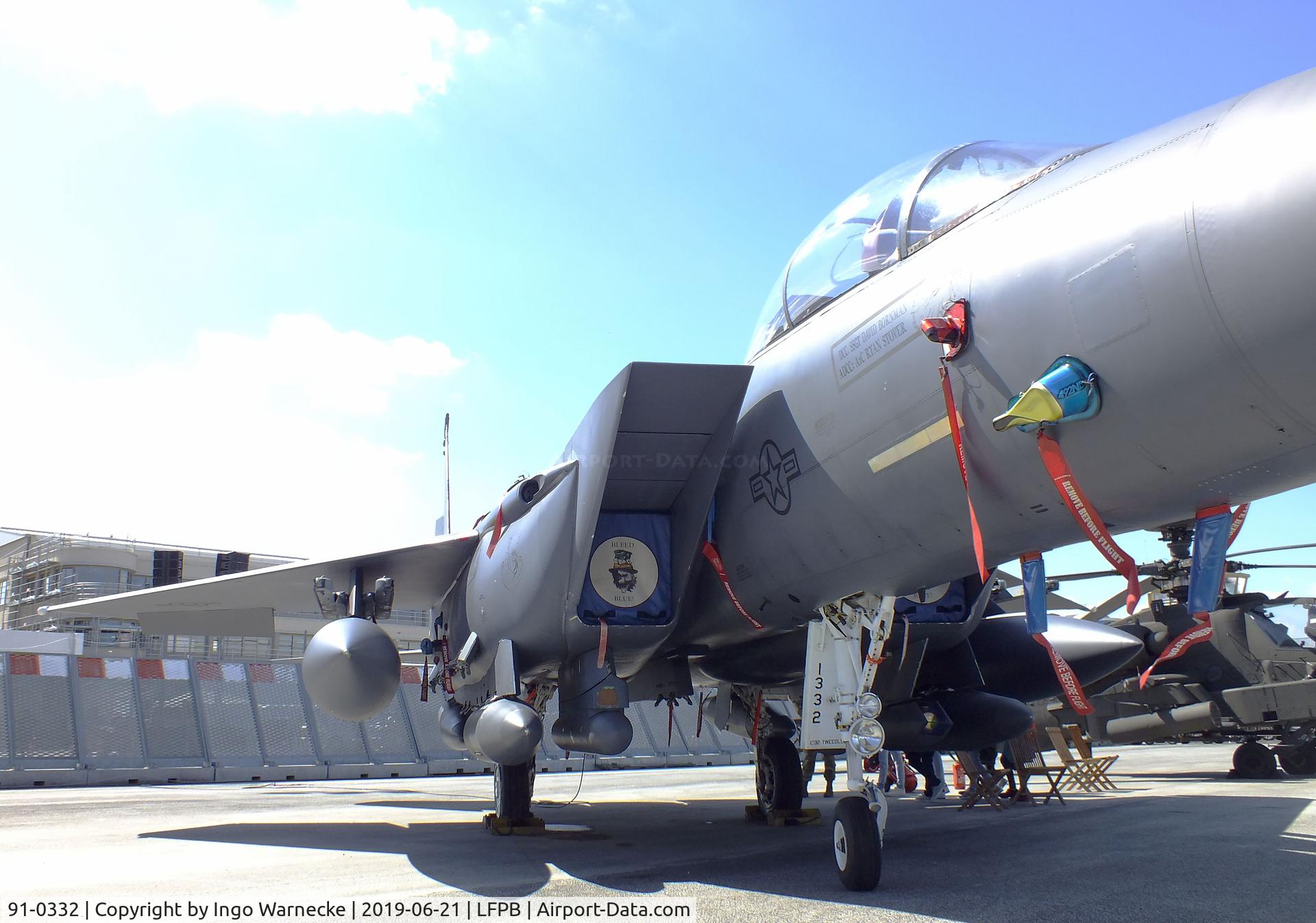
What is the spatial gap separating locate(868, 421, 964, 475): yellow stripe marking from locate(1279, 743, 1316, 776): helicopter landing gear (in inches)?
543

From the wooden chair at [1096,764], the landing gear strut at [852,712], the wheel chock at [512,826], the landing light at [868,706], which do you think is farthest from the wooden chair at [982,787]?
the landing light at [868,706]

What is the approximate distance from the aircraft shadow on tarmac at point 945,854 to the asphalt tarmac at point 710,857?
0.03 metres

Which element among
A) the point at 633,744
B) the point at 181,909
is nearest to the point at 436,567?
the point at 181,909

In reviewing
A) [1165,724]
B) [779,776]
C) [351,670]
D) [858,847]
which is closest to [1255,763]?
[1165,724]

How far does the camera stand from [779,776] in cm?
872

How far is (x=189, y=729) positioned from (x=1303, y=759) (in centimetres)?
1851

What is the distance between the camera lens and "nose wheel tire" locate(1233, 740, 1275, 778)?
1379cm

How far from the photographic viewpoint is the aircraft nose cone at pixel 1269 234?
2.64 metres

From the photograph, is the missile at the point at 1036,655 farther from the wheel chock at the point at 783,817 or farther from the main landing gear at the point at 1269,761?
the main landing gear at the point at 1269,761

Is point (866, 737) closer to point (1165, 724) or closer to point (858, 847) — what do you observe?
point (858, 847)

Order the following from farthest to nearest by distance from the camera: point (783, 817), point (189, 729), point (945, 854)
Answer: point (189, 729), point (783, 817), point (945, 854)

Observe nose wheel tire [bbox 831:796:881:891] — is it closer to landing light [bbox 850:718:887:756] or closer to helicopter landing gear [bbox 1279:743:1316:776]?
landing light [bbox 850:718:887:756]

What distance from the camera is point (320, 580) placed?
800 cm

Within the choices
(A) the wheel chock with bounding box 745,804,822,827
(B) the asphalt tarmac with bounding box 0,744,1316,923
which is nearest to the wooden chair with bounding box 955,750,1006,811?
(B) the asphalt tarmac with bounding box 0,744,1316,923
